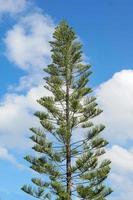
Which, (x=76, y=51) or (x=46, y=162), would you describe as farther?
(x=76, y=51)

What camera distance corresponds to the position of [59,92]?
34625 millimetres

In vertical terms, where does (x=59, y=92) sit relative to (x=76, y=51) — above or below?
below

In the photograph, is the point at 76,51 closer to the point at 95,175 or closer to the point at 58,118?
the point at 58,118

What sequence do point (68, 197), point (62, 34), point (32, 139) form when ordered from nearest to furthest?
point (68, 197) → point (32, 139) → point (62, 34)

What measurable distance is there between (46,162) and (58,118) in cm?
262

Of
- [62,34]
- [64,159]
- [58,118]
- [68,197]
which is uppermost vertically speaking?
[62,34]

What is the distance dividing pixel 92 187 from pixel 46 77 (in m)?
6.97

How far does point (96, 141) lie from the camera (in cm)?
3359

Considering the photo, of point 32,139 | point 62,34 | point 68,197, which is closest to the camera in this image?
point 68,197

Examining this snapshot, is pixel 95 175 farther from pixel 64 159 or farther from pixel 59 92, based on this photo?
pixel 59 92

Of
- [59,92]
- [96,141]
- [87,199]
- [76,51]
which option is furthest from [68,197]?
[76,51]

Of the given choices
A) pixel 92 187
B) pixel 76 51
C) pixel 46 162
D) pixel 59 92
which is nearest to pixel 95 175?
pixel 92 187

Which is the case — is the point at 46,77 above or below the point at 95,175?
above

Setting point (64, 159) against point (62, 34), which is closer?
point (64, 159)
